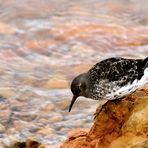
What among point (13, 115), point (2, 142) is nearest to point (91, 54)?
point (13, 115)

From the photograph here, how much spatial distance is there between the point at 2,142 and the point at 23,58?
15.7 feet

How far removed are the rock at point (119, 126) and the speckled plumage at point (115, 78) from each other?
0.46ft

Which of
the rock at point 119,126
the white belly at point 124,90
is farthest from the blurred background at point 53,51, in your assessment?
the white belly at point 124,90

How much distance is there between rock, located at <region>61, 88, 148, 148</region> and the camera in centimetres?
626

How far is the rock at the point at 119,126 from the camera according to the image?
20.5 feet

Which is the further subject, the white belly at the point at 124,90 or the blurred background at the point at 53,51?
the blurred background at the point at 53,51

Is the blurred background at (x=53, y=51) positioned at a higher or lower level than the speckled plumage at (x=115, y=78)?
lower

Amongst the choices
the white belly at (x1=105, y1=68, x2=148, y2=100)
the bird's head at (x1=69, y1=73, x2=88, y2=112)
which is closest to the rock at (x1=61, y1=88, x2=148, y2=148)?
the white belly at (x1=105, y1=68, x2=148, y2=100)

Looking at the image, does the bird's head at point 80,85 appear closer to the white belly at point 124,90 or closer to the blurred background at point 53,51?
the white belly at point 124,90

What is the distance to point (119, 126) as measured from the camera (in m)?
6.84

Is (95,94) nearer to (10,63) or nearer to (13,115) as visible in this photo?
(13,115)

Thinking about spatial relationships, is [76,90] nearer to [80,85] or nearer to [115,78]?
[80,85]

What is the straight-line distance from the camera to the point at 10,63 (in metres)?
13.2

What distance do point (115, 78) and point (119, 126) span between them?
2.52 ft
